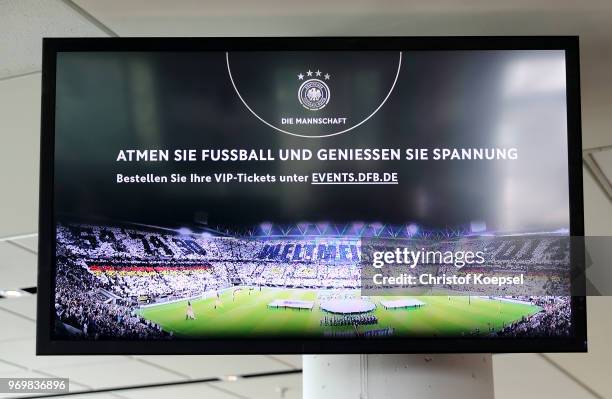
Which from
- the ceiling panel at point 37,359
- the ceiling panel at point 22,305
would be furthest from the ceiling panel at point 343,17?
Result: the ceiling panel at point 37,359

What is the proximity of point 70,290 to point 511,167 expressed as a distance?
1.41 m

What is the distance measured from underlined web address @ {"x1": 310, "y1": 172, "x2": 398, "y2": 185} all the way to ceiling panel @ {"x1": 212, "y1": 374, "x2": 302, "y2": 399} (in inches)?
187

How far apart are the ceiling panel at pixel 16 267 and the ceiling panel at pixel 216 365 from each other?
150 cm

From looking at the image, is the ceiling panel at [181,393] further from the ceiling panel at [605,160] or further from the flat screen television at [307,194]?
the flat screen television at [307,194]

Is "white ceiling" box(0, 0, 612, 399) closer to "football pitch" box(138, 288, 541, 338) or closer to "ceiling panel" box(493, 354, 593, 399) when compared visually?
"ceiling panel" box(493, 354, 593, 399)

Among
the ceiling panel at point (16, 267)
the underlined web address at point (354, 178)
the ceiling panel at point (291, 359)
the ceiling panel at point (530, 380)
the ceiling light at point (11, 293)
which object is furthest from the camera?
the ceiling panel at point (291, 359)

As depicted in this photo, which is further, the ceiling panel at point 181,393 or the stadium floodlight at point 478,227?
the ceiling panel at point 181,393

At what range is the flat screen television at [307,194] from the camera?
10.0 ft

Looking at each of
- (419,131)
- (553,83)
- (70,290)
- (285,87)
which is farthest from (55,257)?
(553,83)

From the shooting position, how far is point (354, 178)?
3193mm

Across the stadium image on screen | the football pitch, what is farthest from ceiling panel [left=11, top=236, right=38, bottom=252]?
the football pitch

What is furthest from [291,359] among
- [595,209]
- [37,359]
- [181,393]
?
[595,209]

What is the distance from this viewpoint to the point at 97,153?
3.21 m

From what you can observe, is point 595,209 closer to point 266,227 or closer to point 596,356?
point 596,356
